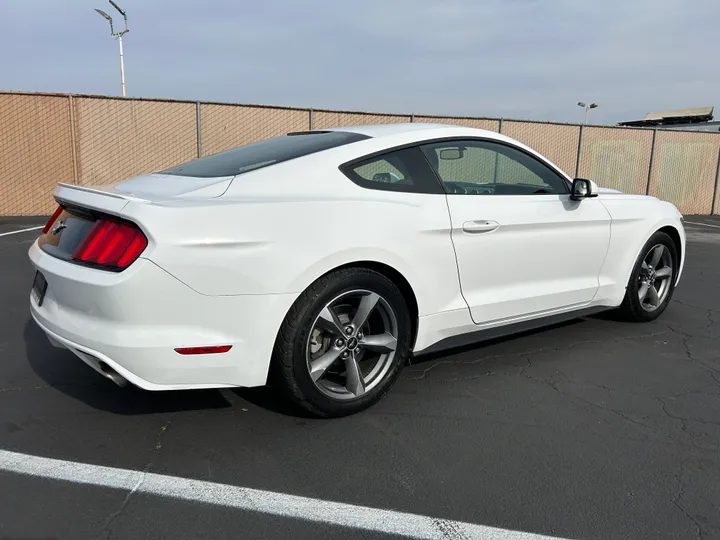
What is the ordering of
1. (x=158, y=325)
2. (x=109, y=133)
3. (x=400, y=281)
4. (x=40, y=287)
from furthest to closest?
(x=109, y=133)
(x=400, y=281)
(x=40, y=287)
(x=158, y=325)

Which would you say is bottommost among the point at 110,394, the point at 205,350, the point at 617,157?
the point at 110,394

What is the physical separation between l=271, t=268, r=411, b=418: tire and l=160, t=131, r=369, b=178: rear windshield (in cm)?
76

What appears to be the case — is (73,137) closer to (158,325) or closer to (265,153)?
(265,153)

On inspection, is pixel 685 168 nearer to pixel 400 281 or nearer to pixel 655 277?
pixel 655 277

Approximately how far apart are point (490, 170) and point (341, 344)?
1957 mm

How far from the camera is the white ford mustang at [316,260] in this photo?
2.37m

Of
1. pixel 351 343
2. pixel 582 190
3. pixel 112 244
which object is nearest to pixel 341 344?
pixel 351 343

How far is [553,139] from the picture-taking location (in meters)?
14.6

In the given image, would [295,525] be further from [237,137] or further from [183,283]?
[237,137]

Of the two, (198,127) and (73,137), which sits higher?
(198,127)

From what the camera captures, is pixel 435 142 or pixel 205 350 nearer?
pixel 205 350

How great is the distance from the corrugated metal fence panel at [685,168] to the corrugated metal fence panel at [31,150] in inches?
584

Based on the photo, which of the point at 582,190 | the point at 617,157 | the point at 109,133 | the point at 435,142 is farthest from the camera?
the point at 617,157

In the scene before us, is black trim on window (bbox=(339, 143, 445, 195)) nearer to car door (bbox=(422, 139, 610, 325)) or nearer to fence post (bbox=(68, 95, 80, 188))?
car door (bbox=(422, 139, 610, 325))
